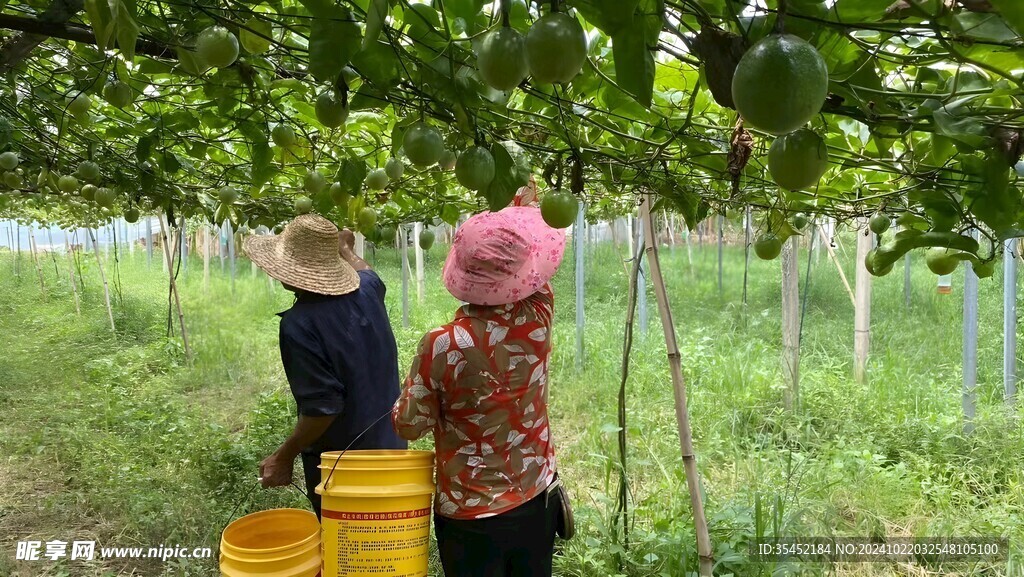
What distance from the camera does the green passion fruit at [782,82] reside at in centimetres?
54

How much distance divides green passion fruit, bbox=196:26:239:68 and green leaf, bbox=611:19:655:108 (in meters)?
0.69

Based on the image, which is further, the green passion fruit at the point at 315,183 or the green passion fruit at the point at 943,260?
the green passion fruit at the point at 315,183

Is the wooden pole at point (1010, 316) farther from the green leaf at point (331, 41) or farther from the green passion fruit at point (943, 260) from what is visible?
the green leaf at point (331, 41)

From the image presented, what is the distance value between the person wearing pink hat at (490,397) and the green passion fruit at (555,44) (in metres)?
1.02

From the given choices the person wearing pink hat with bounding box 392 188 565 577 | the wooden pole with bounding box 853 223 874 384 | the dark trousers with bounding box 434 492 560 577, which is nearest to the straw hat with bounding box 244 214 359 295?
the person wearing pink hat with bounding box 392 188 565 577

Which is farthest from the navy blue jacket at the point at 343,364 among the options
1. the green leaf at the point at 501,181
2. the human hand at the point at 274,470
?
the green leaf at the point at 501,181

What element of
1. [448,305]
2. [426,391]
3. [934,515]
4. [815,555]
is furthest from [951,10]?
[448,305]

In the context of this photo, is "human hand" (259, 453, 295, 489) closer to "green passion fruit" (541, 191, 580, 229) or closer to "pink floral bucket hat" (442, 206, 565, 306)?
"pink floral bucket hat" (442, 206, 565, 306)

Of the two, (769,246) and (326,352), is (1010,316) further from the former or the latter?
(326,352)

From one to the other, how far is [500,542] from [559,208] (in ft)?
3.35

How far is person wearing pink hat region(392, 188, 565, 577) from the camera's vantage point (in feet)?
5.49

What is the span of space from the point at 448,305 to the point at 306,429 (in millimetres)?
6982

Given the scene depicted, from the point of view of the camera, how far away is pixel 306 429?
2.15m

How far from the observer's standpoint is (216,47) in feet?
3.35
